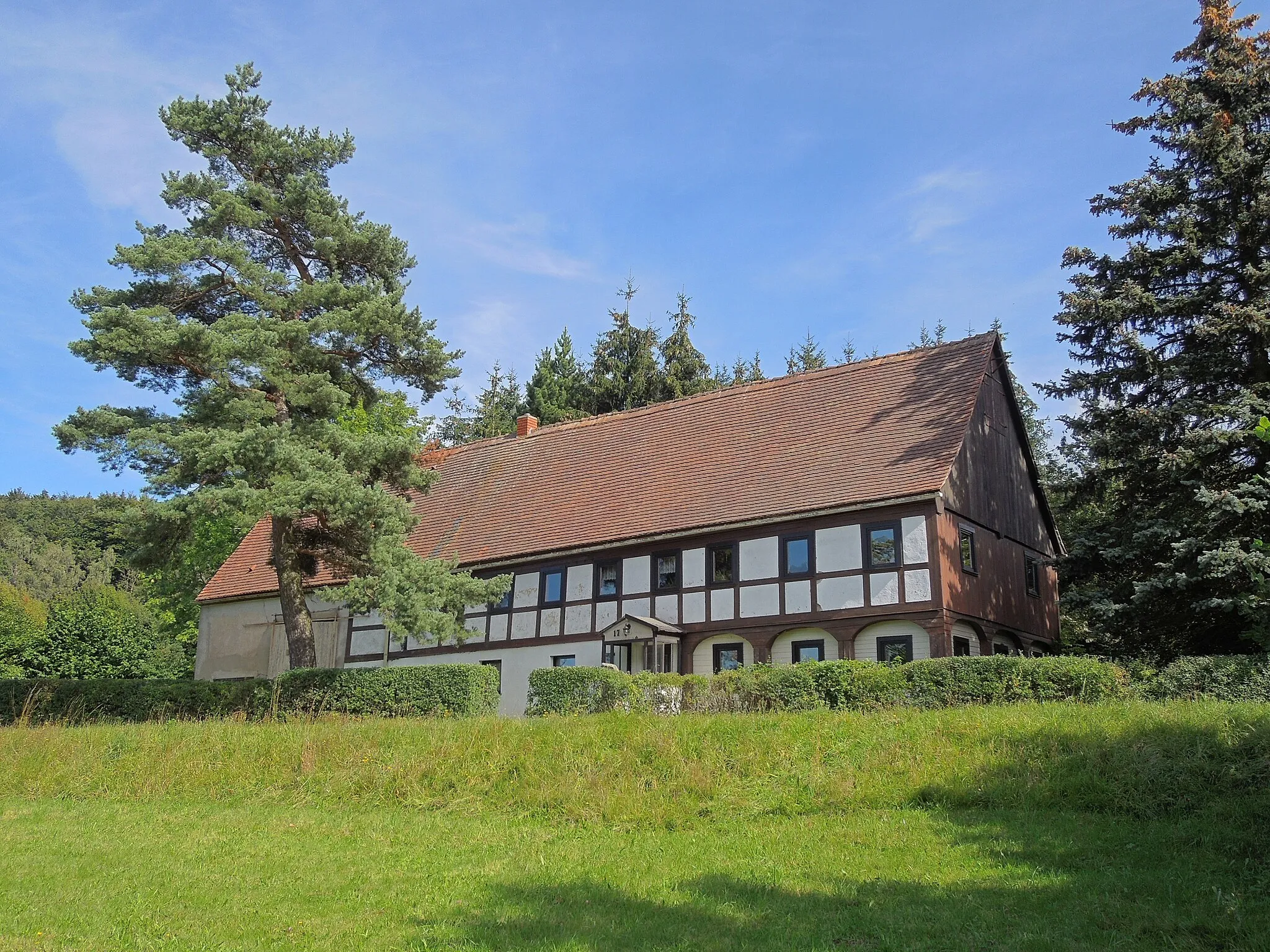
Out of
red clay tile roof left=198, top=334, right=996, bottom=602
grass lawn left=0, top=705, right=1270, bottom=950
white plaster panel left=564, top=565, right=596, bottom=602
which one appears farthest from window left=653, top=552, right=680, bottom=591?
grass lawn left=0, top=705, right=1270, bottom=950

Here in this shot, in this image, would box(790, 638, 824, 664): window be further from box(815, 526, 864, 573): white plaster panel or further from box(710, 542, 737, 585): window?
box(710, 542, 737, 585): window

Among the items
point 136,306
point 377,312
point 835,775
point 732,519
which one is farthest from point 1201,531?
point 136,306

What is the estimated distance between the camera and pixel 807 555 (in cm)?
2419

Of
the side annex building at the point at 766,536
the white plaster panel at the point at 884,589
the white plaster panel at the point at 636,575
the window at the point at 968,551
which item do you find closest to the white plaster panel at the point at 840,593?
the side annex building at the point at 766,536

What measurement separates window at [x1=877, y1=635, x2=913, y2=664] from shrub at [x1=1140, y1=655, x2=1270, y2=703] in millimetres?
6273

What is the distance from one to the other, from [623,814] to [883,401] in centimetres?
1561

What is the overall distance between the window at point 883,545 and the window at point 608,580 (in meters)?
6.46

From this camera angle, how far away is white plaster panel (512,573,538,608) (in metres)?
28.3

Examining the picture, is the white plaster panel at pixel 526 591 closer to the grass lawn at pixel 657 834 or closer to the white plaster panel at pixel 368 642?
the white plaster panel at pixel 368 642

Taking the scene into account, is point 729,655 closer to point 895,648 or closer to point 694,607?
point 694,607

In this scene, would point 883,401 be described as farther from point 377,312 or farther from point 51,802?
point 51,802

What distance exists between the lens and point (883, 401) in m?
26.5

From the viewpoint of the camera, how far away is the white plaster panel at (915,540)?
74.5ft

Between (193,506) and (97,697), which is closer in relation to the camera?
(193,506)
